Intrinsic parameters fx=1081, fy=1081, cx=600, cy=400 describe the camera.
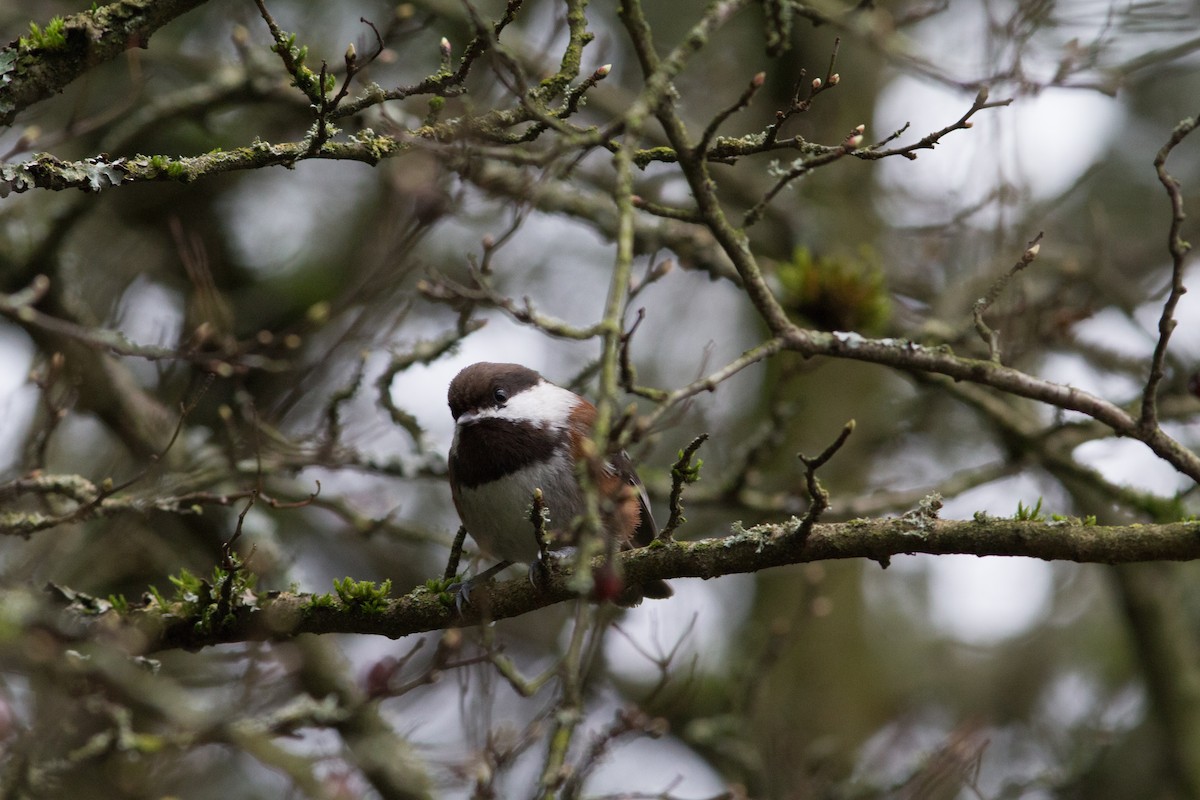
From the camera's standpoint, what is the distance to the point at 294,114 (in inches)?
253

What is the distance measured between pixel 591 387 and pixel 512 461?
3.61 feet

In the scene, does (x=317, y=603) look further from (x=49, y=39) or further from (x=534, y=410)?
(x=49, y=39)

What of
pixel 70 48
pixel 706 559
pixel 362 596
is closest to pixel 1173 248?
pixel 706 559

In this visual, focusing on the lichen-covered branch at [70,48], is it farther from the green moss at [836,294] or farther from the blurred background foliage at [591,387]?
the green moss at [836,294]

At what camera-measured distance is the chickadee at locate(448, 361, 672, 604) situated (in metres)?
4.68

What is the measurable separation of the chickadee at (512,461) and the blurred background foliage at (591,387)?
17.0 inches

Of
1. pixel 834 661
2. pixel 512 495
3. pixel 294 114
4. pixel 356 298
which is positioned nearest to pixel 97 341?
pixel 356 298

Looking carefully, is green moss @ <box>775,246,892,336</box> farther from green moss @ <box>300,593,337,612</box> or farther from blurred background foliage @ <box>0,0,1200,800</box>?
green moss @ <box>300,593,337,612</box>

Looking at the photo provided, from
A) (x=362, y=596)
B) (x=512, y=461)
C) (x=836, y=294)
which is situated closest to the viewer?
(x=362, y=596)

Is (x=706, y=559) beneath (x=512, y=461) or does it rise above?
beneath

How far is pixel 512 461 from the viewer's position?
4.74m

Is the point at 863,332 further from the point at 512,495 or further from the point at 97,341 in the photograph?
the point at 97,341

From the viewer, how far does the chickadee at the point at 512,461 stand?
15.4ft

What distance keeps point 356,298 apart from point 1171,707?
5.21 metres
